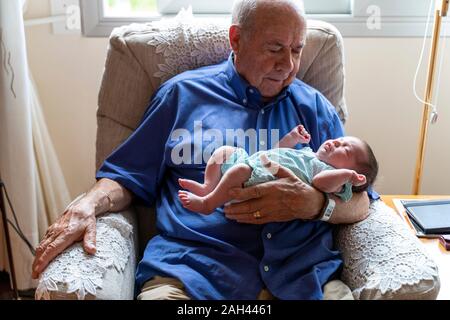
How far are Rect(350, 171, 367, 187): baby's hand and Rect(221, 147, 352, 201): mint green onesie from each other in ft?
0.09

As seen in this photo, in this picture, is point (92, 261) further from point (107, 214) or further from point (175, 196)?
point (175, 196)

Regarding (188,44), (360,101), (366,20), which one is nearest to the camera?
(188,44)

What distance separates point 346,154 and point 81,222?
686 millimetres

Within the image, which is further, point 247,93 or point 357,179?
point 247,93

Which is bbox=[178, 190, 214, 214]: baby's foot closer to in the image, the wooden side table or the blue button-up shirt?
the blue button-up shirt

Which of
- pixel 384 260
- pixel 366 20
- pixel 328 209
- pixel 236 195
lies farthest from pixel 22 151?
pixel 366 20

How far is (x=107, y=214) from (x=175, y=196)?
7.6 inches

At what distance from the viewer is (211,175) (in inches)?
55.7

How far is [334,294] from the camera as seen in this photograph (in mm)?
1288

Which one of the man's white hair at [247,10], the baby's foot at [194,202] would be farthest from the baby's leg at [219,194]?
the man's white hair at [247,10]

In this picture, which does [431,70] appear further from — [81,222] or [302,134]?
[81,222]

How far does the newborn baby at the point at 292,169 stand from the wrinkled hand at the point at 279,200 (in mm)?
23

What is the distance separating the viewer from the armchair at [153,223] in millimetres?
1179
